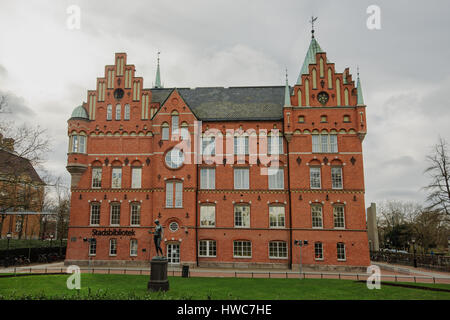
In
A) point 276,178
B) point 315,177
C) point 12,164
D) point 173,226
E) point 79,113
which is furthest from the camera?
point 79,113

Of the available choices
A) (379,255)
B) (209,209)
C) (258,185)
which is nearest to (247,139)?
(258,185)

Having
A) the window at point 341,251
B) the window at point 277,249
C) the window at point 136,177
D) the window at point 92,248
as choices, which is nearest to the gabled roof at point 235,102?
the window at point 136,177

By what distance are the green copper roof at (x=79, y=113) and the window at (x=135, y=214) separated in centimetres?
1135

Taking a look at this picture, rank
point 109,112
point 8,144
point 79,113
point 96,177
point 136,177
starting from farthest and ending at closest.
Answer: point 109,112, point 79,113, point 96,177, point 136,177, point 8,144

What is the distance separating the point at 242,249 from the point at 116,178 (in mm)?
15847

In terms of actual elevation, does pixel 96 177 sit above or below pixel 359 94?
below

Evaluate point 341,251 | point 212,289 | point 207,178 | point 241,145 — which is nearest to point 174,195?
point 207,178

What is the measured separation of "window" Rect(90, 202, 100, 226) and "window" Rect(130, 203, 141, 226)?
3.76 m

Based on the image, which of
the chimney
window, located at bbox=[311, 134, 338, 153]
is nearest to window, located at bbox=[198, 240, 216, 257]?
window, located at bbox=[311, 134, 338, 153]

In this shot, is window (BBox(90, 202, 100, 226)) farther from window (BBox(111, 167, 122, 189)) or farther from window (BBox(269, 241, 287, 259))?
window (BBox(269, 241, 287, 259))

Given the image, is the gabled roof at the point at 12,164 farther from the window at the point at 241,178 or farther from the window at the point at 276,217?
the window at the point at 276,217

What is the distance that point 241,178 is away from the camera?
126 feet

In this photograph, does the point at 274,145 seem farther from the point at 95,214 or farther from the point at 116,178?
the point at 95,214
